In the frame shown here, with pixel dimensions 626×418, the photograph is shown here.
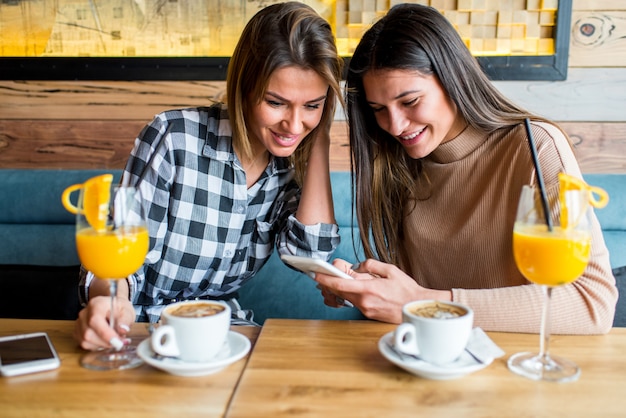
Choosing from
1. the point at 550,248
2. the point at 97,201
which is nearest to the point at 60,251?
the point at 97,201

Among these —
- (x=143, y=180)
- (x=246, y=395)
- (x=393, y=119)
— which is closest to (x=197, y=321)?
(x=246, y=395)

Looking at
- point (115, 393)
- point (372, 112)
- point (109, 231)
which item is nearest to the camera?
point (115, 393)

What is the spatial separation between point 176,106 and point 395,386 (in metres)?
1.77

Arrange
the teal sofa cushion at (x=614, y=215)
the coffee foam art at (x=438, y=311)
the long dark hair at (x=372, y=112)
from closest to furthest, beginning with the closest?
the coffee foam art at (x=438, y=311), the long dark hair at (x=372, y=112), the teal sofa cushion at (x=614, y=215)

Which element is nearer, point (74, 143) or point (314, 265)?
point (314, 265)

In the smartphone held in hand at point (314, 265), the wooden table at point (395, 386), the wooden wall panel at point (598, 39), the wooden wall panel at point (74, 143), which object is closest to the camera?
the wooden table at point (395, 386)

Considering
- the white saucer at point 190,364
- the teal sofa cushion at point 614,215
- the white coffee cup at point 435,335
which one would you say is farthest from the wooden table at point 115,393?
the teal sofa cushion at point 614,215

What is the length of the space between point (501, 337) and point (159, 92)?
1.75m

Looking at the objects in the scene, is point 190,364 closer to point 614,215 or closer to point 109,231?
point 109,231

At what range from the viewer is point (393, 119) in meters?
1.41

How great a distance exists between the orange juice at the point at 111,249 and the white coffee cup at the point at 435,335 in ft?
1.44

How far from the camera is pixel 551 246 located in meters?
0.89

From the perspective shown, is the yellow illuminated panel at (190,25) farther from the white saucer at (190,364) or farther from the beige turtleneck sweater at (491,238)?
the white saucer at (190,364)

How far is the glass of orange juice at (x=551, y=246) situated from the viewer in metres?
0.89
